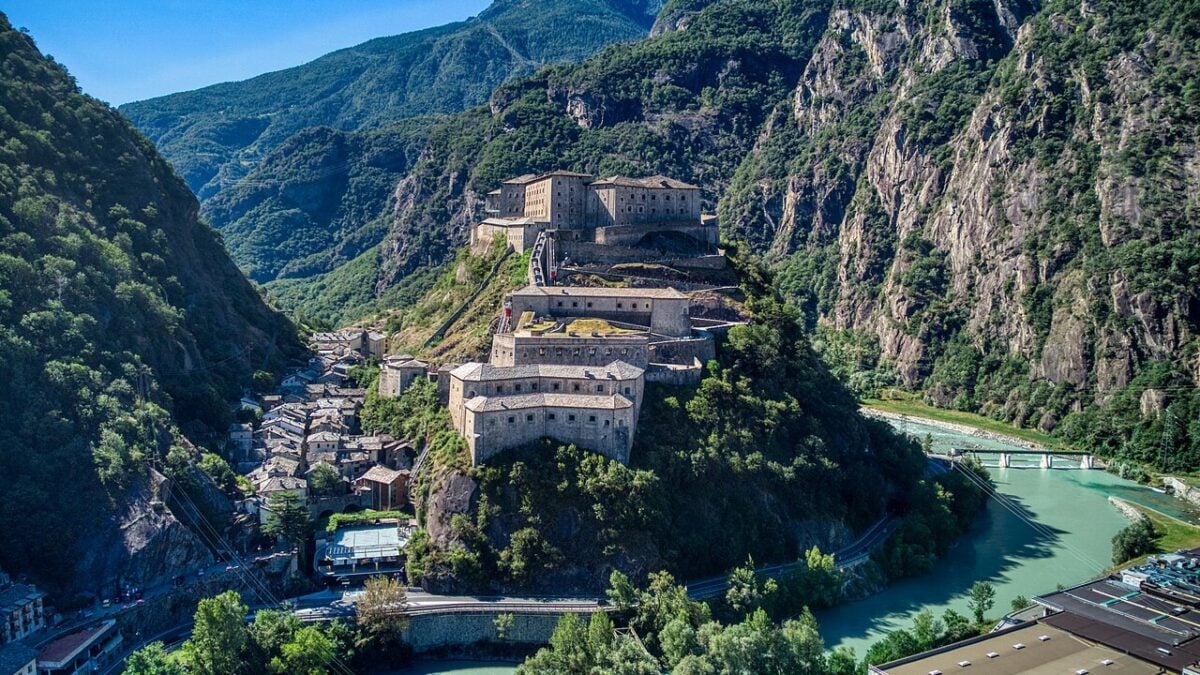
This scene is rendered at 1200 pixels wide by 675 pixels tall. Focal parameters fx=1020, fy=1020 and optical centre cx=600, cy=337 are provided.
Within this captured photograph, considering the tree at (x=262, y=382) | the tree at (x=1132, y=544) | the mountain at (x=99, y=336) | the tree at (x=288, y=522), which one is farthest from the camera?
the tree at (x=262, y=382)

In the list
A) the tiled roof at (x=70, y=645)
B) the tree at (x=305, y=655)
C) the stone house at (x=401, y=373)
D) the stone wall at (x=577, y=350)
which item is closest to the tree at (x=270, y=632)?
the tree at (x=305, y=655)

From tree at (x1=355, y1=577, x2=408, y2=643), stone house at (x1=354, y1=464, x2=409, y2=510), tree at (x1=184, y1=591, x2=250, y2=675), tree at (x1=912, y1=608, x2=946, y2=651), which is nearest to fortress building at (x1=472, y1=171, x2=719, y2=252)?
stone house at (x1=354, y1=464, x2=409, y2=510)

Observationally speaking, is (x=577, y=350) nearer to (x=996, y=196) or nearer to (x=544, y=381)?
(x=544, y=381)

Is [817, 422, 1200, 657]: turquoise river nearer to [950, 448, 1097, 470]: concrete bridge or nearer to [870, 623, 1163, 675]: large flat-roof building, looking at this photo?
[950, 448, 1097, 470]: concrete bridge

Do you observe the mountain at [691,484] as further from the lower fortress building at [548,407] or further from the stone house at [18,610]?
the stone house at [18,610]

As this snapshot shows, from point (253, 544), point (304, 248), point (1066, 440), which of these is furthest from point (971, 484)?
point (304, 248)

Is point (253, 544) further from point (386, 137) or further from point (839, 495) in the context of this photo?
point (386, 137)
